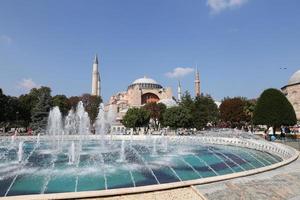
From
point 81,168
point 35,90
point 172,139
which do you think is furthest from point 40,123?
point 81,168

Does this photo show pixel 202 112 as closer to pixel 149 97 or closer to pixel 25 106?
pixel 25 106

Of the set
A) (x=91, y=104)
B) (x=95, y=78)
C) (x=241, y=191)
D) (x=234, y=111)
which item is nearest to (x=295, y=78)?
(x=234, y=111)

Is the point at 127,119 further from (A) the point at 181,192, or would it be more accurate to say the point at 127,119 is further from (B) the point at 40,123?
(A) the point at 181,192

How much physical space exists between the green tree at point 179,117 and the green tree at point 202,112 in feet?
12.0

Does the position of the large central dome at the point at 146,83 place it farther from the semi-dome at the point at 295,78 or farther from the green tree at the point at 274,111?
the green tree at the point at 274,111

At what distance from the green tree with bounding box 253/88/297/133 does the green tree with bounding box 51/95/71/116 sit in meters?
27.2

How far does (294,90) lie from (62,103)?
124ft

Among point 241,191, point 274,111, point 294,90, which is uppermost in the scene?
point 294,90

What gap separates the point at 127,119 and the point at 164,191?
34447 mm

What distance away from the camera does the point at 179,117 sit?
3781cm

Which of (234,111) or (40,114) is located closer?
(40,114)

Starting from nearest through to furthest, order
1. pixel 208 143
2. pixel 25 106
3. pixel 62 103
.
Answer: pixel 208 143 → pixel 25 106 → pixel 62 103

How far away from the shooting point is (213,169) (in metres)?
12.0

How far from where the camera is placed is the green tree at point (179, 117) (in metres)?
37.9
